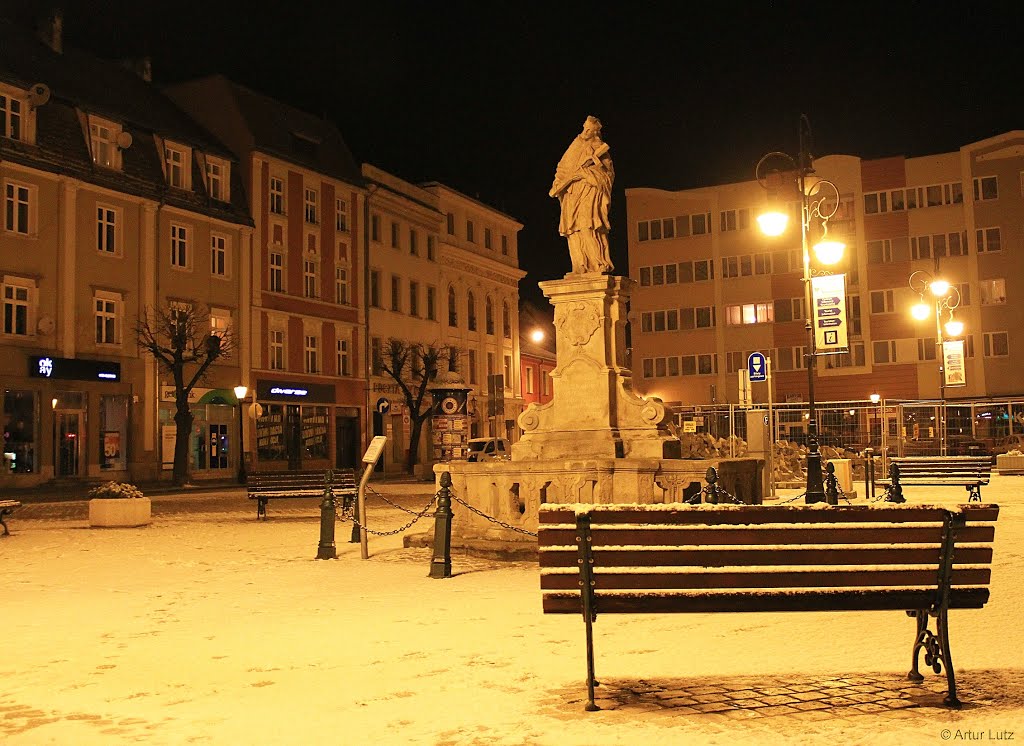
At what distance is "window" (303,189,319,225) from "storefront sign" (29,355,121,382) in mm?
13407

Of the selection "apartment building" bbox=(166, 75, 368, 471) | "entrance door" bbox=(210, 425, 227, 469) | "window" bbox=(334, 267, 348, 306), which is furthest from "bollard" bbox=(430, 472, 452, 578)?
"window" bbox=(334, 267, 348, 306)

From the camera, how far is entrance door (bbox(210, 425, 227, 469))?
4262 cm

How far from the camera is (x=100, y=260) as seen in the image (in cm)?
3806

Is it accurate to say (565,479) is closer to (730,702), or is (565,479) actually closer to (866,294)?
(730,702)

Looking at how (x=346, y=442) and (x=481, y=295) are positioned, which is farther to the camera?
(x=481, y=295)

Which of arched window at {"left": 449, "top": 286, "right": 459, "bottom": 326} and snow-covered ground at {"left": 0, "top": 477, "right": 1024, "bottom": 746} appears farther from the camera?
A: arched window at {"left": 449, "top": 286, "right": 459, "bottom": 326}

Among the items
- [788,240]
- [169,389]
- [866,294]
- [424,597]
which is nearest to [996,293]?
[866,294]

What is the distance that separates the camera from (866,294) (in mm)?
58562

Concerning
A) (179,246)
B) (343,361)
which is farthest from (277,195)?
(343,361)

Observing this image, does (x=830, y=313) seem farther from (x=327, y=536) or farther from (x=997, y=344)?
(x=997, y=344)

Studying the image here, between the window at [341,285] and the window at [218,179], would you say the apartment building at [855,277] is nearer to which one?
the window at [341,285]

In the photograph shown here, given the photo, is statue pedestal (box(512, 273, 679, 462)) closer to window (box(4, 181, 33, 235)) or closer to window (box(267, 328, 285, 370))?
window (box(4, 181, 33, 235))

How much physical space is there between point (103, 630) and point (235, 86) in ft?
139

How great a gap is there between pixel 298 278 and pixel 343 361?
16.5ft
